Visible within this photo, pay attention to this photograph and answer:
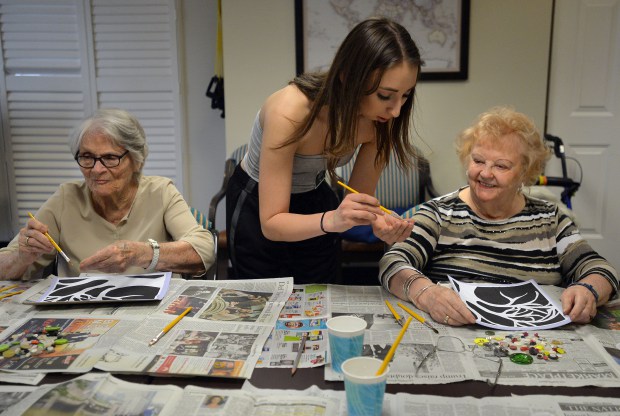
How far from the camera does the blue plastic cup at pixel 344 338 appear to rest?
1005 mm

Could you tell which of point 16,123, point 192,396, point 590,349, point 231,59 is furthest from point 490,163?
point 16,123

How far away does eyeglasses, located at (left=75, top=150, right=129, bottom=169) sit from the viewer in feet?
5.75

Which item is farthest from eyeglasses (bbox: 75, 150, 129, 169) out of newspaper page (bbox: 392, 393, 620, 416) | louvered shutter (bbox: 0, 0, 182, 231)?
louvered shutter (bbox: 0, 0, 182, 231)

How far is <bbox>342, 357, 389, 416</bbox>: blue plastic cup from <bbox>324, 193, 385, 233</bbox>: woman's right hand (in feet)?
1.57

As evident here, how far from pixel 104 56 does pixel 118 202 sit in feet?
7.27

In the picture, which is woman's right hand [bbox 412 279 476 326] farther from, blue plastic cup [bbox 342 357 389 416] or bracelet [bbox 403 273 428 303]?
blue plastic cup [bbox 342 357 389 416]

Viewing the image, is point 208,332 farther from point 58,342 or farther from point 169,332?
point 58,342

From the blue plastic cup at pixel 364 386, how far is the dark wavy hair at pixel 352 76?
2.14 feet

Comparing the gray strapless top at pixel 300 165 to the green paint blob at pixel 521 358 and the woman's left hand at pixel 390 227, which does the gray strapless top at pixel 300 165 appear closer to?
the woman's left hand at pixel 390 227

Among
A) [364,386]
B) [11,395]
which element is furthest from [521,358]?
[11,395]

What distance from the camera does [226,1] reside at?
11.0 ft

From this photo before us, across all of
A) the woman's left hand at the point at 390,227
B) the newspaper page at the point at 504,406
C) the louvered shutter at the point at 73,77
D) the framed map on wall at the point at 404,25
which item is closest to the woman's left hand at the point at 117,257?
the woman's left hand at the point at 390,227

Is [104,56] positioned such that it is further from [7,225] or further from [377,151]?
[377,151]

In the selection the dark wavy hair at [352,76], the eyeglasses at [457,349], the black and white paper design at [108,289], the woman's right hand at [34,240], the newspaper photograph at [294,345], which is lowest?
the eyeglasses at [457,349]
